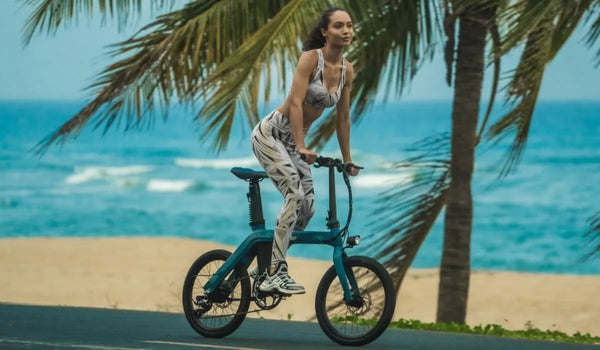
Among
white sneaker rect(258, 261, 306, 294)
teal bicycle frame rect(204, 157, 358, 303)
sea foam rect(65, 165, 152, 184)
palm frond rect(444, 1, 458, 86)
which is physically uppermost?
sea foam rect(65, 165, 152, 184)

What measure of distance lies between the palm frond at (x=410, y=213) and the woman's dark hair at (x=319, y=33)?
→ 419cm

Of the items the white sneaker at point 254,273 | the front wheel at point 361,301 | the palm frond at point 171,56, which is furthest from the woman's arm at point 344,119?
the palm frond at point 171,56

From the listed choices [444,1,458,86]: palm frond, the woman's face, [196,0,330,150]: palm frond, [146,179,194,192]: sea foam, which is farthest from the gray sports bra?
[146,179,194,192]: sea foam

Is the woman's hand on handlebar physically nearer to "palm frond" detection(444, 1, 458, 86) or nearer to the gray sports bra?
the gray sports bra

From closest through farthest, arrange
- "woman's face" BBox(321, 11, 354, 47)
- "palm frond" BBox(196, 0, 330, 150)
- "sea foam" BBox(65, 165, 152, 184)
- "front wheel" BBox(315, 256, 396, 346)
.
A: 1. "front wheel" BBox(315, 256, 396, 346)
2. "woman's face" BBox(321, 11, 354, 47)
3. "palm frond" BBox(196, 0, 330, 150)
4. "sea foam" BBox(65, 165, 152, 184)

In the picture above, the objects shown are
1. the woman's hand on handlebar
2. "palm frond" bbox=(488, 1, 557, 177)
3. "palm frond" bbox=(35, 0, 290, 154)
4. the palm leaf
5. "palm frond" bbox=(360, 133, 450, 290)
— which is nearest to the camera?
the woman's hand on handlebar

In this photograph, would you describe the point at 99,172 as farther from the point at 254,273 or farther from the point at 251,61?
the point at 254,273

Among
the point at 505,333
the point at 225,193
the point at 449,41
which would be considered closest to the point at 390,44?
the point at 449,41

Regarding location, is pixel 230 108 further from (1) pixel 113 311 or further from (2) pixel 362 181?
(2) pixel 362 181

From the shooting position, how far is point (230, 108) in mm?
10156

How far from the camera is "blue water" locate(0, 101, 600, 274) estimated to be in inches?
1700

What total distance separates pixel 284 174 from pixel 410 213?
4.57m

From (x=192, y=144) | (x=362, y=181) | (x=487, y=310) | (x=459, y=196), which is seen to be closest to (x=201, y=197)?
(x=362, y=181)

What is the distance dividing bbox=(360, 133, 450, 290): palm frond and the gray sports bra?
13.8ft
